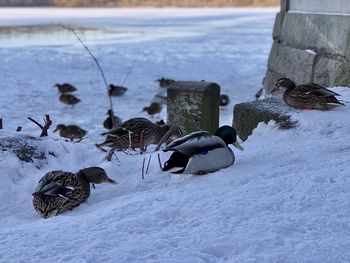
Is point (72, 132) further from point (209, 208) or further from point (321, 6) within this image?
point (209, 208)

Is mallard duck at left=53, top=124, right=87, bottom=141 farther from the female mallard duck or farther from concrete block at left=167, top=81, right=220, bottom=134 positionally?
the female mallard duck

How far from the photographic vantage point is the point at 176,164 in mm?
3664

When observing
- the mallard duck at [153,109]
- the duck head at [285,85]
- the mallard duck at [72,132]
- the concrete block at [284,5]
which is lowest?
the mallard duck at [153,109]

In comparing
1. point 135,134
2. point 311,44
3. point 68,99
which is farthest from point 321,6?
point 68,99

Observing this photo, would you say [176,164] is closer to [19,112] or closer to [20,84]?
[19,112]

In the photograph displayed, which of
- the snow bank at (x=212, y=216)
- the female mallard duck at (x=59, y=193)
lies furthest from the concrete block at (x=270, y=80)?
the female mallard duck at (x=59, y=193)

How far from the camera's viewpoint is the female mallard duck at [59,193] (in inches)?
143

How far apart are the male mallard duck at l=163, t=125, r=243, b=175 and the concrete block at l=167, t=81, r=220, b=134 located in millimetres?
2290

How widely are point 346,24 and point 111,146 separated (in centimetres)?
354

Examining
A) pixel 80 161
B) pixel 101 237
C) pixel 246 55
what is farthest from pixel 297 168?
pixel 246 55

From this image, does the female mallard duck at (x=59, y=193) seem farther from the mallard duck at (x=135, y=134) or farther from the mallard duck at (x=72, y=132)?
the mallard duck at (x=72, y=132)

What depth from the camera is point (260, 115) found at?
5059mm

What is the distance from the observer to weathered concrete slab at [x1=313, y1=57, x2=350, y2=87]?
6.67 meters

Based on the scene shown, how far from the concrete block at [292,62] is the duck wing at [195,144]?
4381 millimetres
